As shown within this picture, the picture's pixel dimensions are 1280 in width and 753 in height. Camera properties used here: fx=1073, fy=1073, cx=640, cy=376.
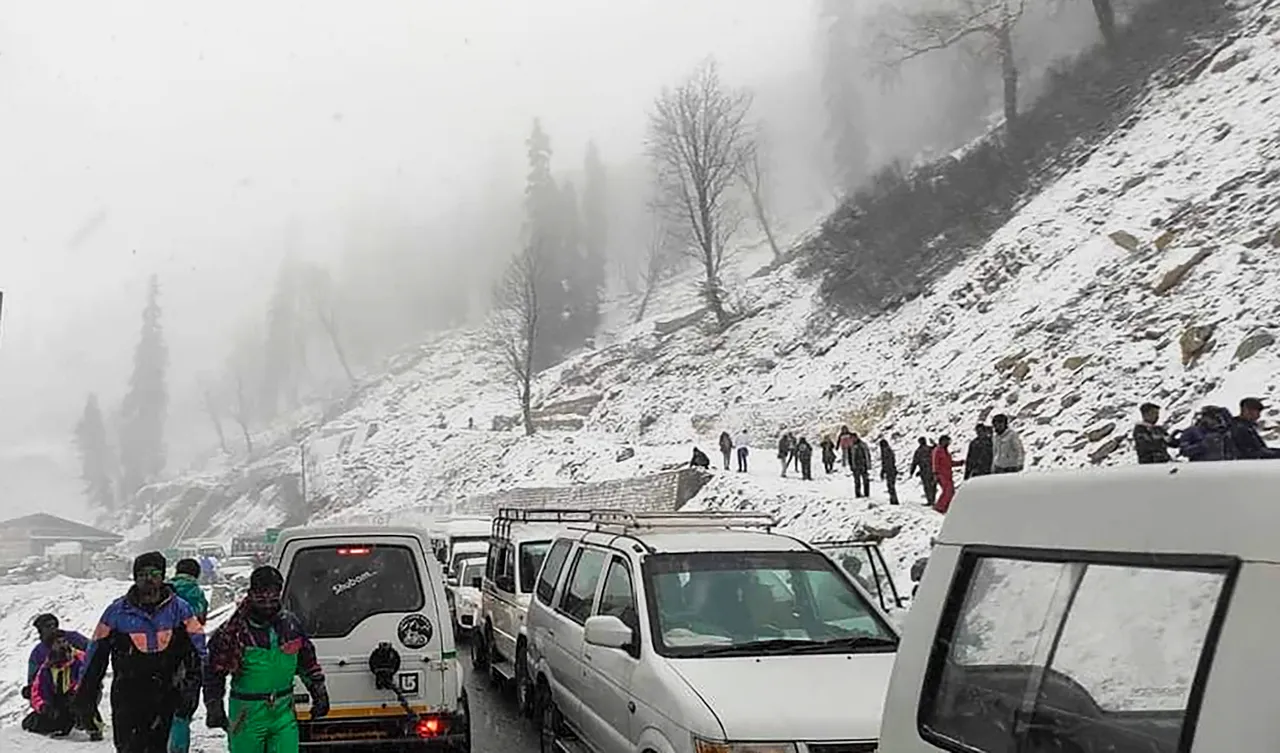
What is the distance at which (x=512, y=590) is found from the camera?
40.7 ft

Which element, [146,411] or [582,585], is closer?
[582,585]

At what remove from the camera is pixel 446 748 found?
316 inches

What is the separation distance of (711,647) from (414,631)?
8.64ft

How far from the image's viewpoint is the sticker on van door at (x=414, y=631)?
795cm

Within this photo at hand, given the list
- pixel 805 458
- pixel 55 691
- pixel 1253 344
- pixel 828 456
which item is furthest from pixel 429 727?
pixel 828 456

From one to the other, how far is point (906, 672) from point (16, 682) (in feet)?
118

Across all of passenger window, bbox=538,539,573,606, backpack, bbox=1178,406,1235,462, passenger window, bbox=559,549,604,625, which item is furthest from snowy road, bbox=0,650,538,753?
backpack, bbox=1178,406,1235,462

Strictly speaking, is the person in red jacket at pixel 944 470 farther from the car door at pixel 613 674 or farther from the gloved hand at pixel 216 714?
the gloved hand at pixel 216 714

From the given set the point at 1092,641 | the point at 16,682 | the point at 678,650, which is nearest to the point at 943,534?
the point at 1092,641

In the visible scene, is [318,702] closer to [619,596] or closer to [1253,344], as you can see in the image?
[619,596]

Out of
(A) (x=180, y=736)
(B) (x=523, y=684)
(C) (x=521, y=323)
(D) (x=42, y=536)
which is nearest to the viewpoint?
(A) (x=180, y=736)

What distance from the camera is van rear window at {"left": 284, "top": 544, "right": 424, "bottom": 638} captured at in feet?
26.2

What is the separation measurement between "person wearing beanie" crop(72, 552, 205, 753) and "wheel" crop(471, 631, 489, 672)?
7.37m

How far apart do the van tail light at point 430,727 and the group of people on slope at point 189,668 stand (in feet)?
4.47
